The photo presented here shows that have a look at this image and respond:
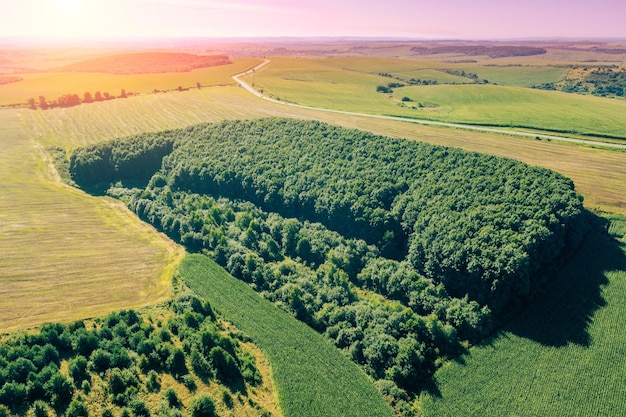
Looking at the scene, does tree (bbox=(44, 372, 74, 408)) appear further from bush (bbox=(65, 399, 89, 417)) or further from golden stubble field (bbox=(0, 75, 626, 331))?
golden stubble field (bbox=(0, 75, 626, 331))

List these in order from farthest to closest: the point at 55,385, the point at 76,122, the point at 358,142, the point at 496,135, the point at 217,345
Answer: the point at 76,122, the point at 496,135, the point at 358,142, the point at 217,345, the point at 55,385

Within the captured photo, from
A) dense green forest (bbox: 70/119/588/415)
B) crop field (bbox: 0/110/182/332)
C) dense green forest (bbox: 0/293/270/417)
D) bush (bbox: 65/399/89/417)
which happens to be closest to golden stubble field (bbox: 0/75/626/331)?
crop field (bbox: 0/110/182/332)

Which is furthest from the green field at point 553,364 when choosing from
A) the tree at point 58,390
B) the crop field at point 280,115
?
the tree at point 58,390

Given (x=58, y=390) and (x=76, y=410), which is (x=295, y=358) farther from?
(x=58, y=390)

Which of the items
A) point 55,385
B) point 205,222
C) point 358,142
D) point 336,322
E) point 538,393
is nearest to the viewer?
point 55,385

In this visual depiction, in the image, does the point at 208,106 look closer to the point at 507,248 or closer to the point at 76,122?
the point at 76,122

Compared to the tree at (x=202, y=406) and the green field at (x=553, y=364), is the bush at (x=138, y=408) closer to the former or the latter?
the tree at (x=202, y=406)

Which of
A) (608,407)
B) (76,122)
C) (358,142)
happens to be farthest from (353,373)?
(76,122)
